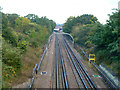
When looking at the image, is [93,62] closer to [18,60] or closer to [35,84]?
[35,84]

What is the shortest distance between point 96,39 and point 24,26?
21386 millimetres

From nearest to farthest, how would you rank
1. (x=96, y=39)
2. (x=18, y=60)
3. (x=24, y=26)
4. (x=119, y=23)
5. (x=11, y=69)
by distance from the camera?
(x=119, y=23) → (x=11, y=69) → (x=18, y=60) → (x=96, y=39) → (x=24, y=26)

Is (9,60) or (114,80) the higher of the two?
(9,60)

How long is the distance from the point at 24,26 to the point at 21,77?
1996 cm

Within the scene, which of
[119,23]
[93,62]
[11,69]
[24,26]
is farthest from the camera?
[24,26]

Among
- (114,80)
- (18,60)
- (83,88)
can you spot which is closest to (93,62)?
(114,80)

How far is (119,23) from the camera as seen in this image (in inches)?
464

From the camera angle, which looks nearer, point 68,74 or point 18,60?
point 18,60

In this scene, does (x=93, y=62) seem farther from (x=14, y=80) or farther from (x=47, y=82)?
(x=14, y=80)

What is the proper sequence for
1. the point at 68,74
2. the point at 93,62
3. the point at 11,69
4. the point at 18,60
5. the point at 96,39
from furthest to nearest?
the point at 93,62 → the point at 68,74 → the point at 96,39 → the point at 18,60 → the point at 11,69

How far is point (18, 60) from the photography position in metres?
13.7

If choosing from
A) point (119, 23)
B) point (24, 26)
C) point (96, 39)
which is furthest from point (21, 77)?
point (24, 26)

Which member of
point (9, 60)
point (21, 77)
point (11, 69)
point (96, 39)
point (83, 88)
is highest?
point (96, 39)

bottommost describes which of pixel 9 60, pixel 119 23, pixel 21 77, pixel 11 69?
pixel 21 77
